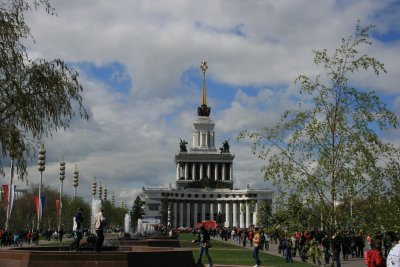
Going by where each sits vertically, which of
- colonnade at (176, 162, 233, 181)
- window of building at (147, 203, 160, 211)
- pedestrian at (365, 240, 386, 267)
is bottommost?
pedestrian at (365, 240, 386, 267)

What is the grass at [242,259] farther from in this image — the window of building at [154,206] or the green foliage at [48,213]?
the window of building at [154,206]

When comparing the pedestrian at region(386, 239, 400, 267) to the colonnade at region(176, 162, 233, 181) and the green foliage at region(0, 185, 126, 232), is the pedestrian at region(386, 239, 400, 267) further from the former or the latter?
the colonnade at region(176, 162, 233, 181)

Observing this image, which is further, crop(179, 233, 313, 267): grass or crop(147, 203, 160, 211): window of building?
crop(147, 203, 160, 211): window of building

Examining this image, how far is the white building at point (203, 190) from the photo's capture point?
16562cm

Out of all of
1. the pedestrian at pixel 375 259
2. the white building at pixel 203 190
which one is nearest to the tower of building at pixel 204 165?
the white building at pixel 203 190

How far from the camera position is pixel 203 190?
172m

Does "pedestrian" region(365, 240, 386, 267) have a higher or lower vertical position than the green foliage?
lower

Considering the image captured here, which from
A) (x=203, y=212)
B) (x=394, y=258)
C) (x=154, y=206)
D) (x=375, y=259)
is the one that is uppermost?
(x=154, y=206)

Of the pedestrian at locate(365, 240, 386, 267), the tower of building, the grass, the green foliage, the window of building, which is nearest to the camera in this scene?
the pedestrian at locate(365, 240, 386, 267)

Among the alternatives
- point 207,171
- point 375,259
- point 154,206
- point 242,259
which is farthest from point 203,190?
point 375,259

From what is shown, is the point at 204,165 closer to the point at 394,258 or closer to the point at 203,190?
the point at 203,190

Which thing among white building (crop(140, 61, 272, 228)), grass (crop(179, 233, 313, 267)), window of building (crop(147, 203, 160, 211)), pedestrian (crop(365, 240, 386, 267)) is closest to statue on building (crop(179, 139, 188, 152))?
white building (crop(140, 61, 272, 228))

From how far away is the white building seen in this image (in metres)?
166

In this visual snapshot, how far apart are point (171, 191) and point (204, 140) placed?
26400 millimetres
